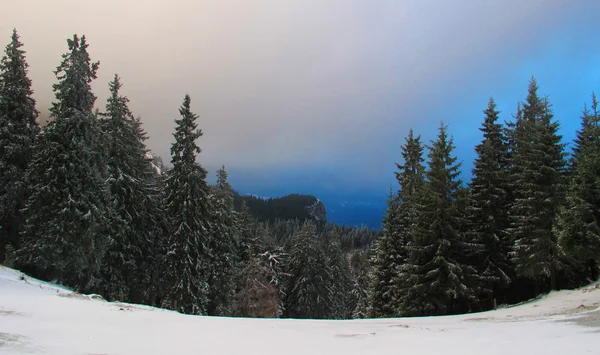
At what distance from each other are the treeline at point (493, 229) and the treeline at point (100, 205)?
14975 millimetres

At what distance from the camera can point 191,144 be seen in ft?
97.3

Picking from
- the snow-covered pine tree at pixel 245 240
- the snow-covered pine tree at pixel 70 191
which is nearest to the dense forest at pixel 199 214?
the snow-covered pine tree at pixel 70 191

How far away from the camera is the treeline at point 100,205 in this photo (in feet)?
75.6

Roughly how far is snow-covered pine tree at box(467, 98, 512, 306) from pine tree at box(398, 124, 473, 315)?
1.79 metres

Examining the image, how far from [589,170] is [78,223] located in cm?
3286

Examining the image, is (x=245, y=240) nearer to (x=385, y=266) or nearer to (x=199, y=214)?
(x=199, y=214)

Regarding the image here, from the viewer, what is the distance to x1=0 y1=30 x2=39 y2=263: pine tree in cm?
2445

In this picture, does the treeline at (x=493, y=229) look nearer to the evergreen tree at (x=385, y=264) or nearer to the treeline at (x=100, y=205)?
the evergreen tree at (x=385, y=264)

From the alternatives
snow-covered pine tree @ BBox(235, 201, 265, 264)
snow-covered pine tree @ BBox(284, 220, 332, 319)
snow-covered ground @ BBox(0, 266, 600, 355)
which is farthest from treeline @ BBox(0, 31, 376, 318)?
snow-covered ground @ BBox(0, 266, 600, 355)

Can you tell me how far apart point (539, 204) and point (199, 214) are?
25.0 metres

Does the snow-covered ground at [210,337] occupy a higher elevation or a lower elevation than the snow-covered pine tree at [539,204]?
lower

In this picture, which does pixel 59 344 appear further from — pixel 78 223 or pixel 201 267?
pixel 201 267

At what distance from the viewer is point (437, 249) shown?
24.9 m

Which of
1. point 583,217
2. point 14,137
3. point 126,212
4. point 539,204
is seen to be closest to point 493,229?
point 539,204
